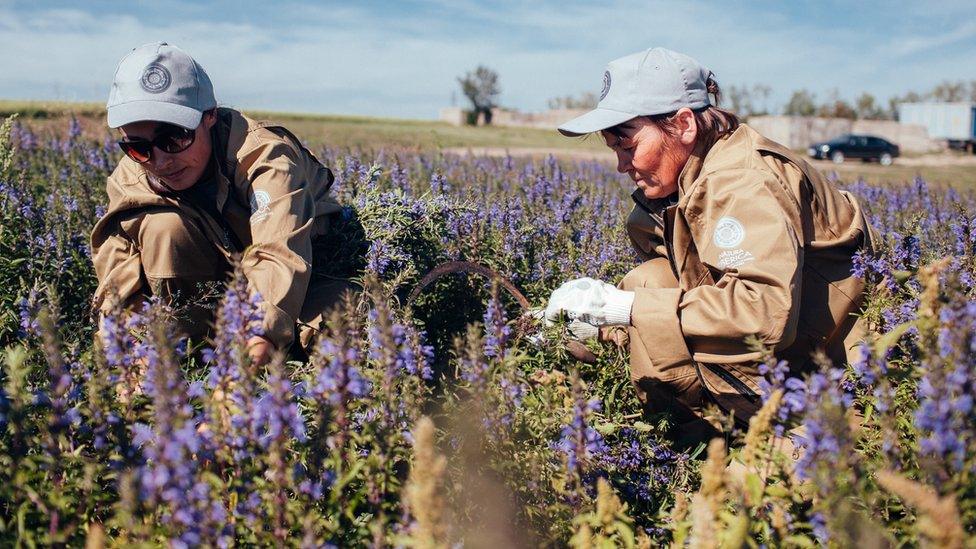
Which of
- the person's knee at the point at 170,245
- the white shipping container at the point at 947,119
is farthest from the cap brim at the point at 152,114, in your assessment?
the white shipping container at the point at 947,119

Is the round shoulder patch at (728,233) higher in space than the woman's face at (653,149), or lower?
lower

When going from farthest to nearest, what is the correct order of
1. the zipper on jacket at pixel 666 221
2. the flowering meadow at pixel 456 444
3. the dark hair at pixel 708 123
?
the zipper on jacket at pixel 666 221 → the dark hair at pixel 708 123 → the flowering meadow at pixel 456 444

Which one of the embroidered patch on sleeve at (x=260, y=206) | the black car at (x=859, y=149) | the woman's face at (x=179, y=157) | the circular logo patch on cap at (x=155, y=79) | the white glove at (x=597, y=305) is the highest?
the black car at (x=859, y=149)

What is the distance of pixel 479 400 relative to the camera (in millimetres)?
2207

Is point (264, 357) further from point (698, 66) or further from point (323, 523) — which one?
point (698, 66)

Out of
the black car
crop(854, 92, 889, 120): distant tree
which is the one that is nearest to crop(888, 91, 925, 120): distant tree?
crop(854, 92, 889, 120): distant tree

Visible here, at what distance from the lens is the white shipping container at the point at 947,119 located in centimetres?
3994

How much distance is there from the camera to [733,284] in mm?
2740

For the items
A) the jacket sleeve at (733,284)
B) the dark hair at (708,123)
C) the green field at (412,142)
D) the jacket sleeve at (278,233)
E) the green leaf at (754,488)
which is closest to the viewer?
the green leaf at (754,488)

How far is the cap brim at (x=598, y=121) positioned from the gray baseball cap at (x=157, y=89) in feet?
5.45

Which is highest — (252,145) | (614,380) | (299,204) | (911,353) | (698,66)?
(698,66)

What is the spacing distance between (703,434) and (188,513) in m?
2.56

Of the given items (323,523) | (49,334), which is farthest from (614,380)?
(49,334)

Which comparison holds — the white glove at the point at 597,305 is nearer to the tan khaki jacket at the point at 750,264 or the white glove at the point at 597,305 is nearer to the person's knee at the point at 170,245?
the tan khaki jacket at the point at 750,264
